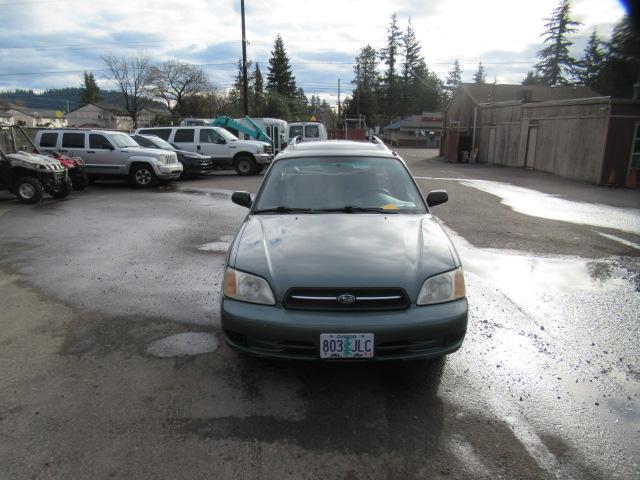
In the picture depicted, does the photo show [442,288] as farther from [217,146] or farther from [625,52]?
[217,146]

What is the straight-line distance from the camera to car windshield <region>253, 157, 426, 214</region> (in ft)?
14.3

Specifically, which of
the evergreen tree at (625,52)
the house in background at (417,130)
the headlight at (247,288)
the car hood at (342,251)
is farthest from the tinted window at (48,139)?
the house in background at (417,130)

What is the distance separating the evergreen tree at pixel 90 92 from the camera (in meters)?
92.2

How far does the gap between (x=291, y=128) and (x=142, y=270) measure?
69.8ft

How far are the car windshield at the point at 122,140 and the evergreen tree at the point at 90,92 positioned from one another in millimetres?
86479

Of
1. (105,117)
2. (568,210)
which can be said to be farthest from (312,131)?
(105,117)

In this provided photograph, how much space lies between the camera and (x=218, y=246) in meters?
7.73

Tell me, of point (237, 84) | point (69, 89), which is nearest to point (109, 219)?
point (237, 84)

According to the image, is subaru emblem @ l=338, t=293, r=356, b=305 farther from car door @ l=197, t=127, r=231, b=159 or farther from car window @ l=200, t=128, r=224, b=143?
car window @ l=200, t=128, r=224, b=143

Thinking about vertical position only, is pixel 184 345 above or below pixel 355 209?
below

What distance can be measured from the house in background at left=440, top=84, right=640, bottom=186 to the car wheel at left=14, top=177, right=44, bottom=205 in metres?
14.7

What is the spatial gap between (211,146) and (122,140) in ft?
13.7

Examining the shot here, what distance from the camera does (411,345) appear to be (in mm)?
3121

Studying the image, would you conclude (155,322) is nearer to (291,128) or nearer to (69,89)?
(291,128)
